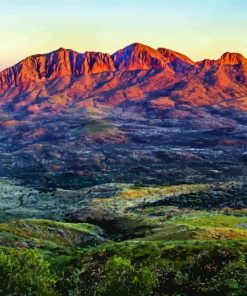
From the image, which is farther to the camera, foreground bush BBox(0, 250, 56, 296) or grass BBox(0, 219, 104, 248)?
grass BBox(0, 219, 104, 248)

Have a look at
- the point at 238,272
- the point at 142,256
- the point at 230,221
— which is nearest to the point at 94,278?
the point at 142,256

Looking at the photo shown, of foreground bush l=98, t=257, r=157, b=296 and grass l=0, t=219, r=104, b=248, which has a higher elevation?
foreground bush l=98, t=257, r=157, b=296

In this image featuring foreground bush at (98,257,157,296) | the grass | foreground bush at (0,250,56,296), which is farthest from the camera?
the grass

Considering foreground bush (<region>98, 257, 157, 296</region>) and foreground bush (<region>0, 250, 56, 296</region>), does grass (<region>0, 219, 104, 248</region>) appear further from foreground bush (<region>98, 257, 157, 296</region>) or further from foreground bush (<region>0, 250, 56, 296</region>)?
foreground bush (<region>98, 257, 157, 296</region>)

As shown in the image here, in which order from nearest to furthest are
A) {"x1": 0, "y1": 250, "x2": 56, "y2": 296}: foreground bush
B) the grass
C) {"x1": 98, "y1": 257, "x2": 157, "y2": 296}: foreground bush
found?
{"x1": 98, "y1": 257, "x2": 157, "y2": 296}: foreground bush, {"x1": 0, "y1": 250, "x2": 56, "y2": 296}: foreground bush, the grass

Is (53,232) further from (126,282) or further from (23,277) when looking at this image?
(126,282)

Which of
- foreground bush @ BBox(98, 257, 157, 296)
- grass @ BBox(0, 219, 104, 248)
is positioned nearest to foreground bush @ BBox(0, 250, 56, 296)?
foreground bush @ BBox(98, 257, 157, 296)

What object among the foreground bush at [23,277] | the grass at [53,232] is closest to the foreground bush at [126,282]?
the foreground bush at [23,277]

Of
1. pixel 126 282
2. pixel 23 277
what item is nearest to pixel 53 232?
pixel 23 277

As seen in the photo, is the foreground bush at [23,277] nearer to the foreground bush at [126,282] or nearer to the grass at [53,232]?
the foreground bush at [126,282]

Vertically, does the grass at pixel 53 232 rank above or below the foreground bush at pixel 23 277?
below

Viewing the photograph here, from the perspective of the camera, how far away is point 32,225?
558 ft

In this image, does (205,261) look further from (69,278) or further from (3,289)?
(3,289)

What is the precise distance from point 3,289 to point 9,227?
85.1 meters
